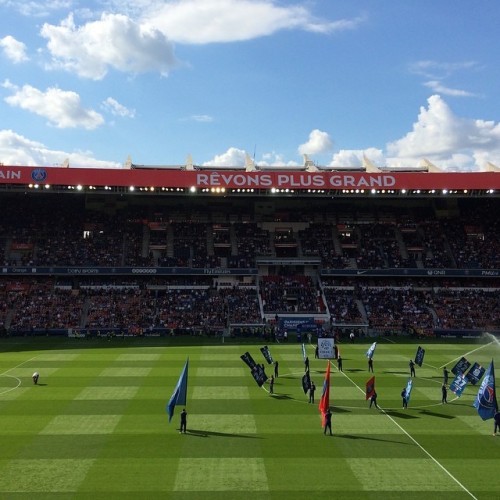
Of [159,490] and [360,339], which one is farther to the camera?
[360,339]

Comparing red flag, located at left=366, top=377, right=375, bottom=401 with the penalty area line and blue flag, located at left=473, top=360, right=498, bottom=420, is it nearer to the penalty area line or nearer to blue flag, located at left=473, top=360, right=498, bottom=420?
the penalty area line

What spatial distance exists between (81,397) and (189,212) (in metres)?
40.0

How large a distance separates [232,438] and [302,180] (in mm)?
37244

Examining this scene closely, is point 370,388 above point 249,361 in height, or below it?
below

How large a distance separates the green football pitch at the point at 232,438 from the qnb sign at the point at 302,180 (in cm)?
2354

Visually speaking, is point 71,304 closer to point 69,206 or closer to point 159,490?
point 69,206

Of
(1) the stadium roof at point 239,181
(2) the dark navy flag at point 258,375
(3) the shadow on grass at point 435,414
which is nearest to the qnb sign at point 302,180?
(1) the stadium roof at point 239,181

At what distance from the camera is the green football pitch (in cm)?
1623

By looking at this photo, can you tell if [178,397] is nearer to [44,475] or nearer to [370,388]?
[44,475]

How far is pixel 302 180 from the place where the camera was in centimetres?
5428

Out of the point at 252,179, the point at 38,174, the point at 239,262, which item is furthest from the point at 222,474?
the point at 38,174

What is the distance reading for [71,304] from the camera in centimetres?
5359

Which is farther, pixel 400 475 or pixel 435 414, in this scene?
pixel 435 414

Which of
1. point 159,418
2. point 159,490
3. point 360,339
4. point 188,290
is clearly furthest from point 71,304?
point 159,490
